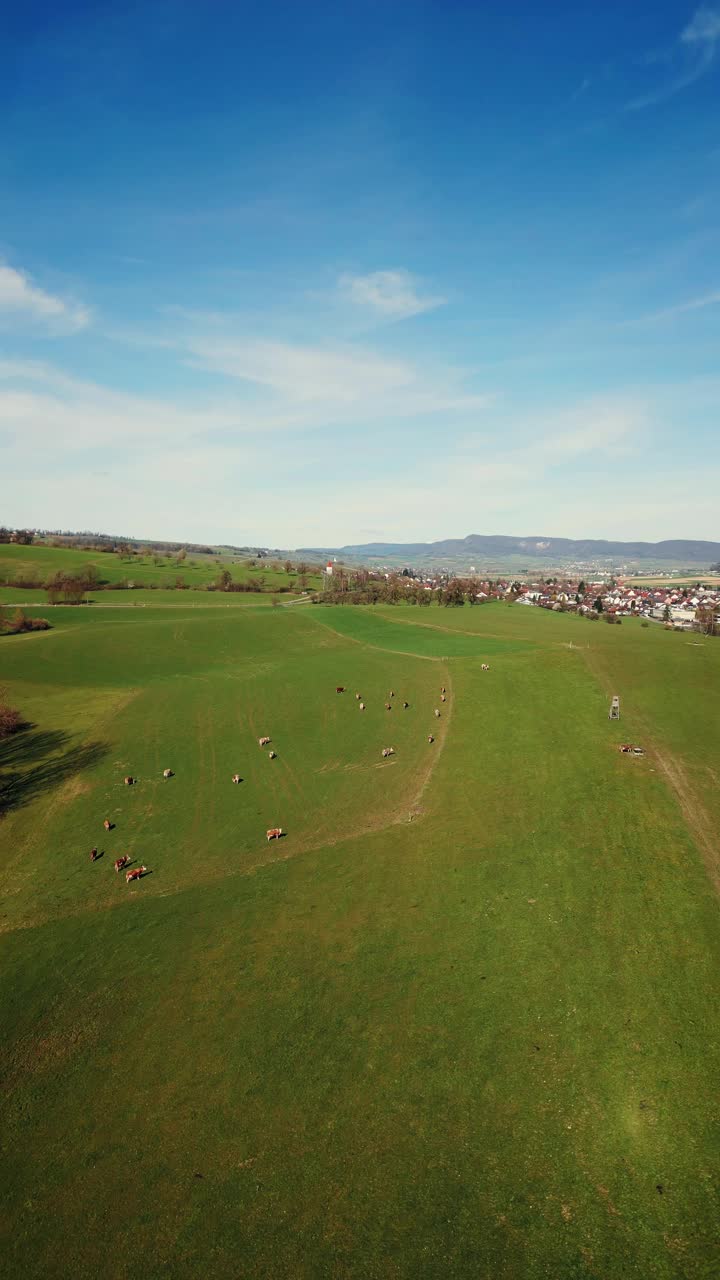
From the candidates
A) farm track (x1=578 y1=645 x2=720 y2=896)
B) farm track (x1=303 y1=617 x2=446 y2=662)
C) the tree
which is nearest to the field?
farm track (x1=578 y1=645 x2=720 y2=896)

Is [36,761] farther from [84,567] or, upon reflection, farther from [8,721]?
[84,567]

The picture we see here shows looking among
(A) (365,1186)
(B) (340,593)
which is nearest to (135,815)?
(A) (365,1186)

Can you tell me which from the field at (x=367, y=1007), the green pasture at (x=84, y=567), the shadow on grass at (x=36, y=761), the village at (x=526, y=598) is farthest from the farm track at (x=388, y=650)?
the green pasture at (x=84, y=567)

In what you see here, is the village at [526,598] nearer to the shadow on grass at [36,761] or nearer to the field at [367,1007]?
the field at [367,1007]

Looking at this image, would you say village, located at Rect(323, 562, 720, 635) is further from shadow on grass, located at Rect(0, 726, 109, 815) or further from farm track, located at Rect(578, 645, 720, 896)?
shadow on grass, located at Rect(0, 726, 109, 815)

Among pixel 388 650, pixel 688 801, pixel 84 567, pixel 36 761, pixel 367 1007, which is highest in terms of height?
pixel 84 567

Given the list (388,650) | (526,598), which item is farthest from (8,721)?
(526,598)

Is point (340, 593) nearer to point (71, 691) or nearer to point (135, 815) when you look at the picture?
point (71, 691)
